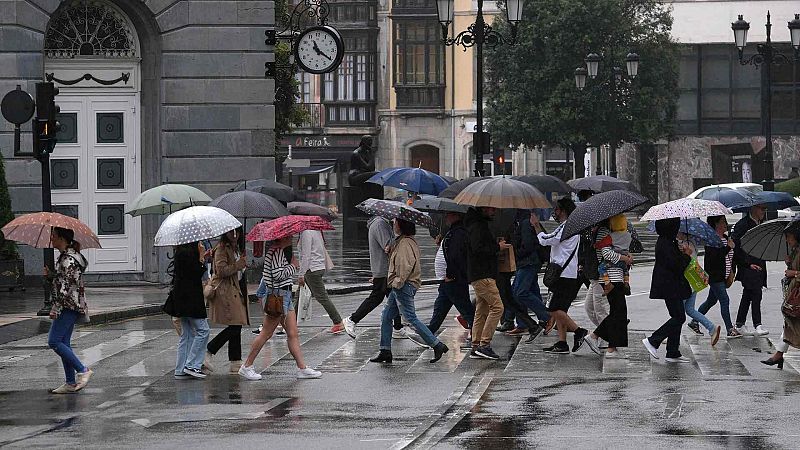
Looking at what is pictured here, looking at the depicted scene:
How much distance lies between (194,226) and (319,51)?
43.2 feet

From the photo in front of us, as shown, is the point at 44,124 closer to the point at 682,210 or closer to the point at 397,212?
the point at 397,212

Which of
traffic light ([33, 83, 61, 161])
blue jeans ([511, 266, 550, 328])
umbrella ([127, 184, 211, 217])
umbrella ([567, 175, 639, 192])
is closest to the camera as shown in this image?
blue jeans ([511, 266, 550, 328])

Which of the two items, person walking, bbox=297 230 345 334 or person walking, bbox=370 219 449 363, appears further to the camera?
person walking, bbox=297 230 345 334

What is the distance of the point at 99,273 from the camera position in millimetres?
26875

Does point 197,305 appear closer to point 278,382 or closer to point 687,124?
point 278,382

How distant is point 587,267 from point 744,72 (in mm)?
55494

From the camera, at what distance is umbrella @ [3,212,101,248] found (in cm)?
1510

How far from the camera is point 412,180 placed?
862 inches

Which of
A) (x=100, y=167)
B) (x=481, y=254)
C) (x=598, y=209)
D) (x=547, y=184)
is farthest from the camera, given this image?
(x=100, y=167)

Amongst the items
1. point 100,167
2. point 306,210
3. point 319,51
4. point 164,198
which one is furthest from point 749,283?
point 100,167

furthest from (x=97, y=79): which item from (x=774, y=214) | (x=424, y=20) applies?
(x=424, y=20)

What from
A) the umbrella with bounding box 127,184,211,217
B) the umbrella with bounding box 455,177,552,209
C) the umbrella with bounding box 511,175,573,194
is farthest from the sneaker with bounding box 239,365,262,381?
the umbrella with bounding box 511,175,573,194

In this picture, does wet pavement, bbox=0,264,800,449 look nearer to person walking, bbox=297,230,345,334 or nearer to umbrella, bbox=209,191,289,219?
person walking, bbox=297,230,345,334

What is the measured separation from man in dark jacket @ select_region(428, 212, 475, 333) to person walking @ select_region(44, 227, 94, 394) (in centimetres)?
395
